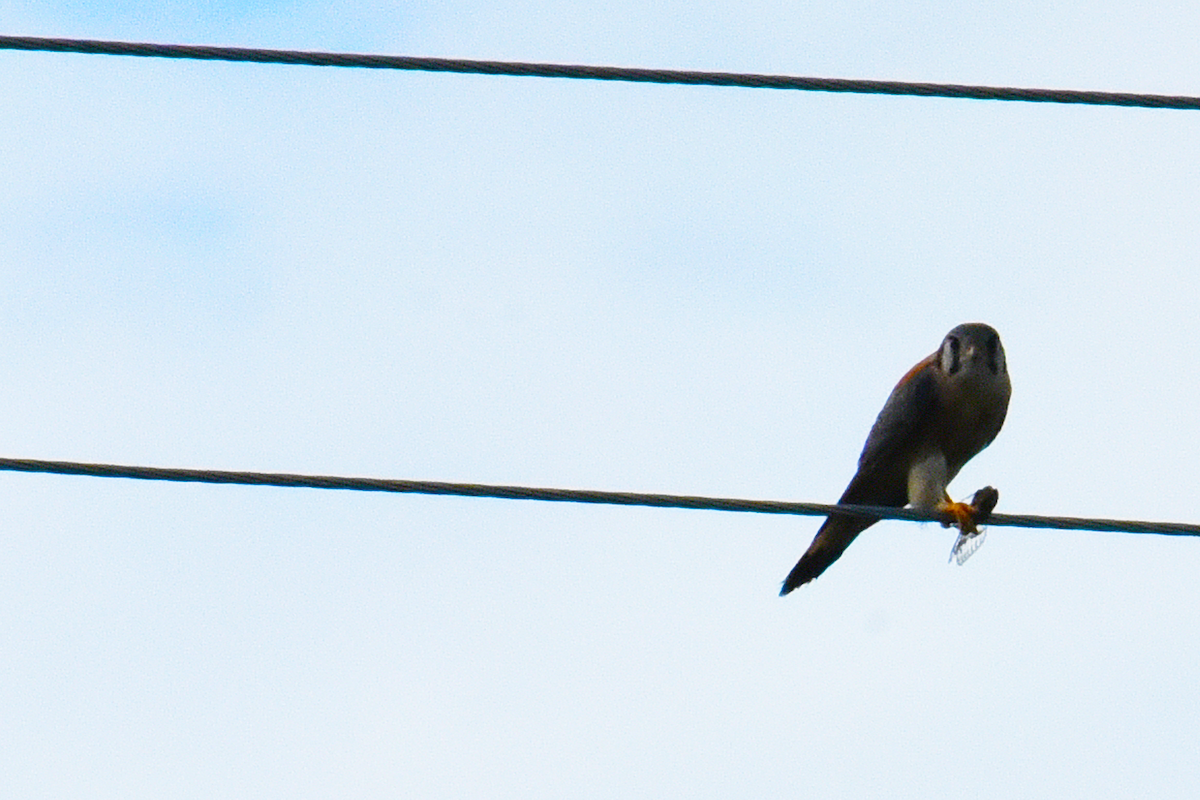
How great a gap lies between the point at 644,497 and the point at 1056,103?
1.59 metres

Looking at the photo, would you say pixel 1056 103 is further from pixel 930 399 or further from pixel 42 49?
pixel 930 399

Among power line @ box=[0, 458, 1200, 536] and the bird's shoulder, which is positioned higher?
the bird's shoulder

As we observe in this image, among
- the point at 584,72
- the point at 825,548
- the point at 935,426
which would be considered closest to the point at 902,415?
the point at 935,426

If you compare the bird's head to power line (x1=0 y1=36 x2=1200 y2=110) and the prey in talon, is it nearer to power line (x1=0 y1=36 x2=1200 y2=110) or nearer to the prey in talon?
the prey in talon

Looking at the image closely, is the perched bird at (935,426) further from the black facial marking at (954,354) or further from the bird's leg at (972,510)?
the bird's leg at (972,510)

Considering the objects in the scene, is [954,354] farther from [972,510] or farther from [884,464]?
[972,510]

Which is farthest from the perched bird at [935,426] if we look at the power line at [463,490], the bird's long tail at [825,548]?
the power line at [463,490]

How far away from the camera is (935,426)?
8555 mm

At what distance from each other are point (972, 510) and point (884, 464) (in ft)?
3.30

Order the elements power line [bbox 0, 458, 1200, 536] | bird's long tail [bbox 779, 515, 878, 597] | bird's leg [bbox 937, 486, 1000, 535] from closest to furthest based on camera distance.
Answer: power line [bbox 0, 458, 1200, 536] < bird's leg [bbox 937, 486, 1000, 535] < bird's long tail [bbox 779, 515, 878, 597]

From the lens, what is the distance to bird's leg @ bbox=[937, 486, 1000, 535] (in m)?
7.52

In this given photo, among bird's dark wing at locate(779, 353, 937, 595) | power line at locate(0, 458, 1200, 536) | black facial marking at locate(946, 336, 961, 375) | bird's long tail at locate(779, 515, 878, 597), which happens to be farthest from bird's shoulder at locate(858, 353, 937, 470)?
power line at locate(0, 458, 1200, 536)

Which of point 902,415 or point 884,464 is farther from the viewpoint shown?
point 884,464

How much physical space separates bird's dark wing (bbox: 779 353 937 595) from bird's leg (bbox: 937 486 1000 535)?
490 mm
